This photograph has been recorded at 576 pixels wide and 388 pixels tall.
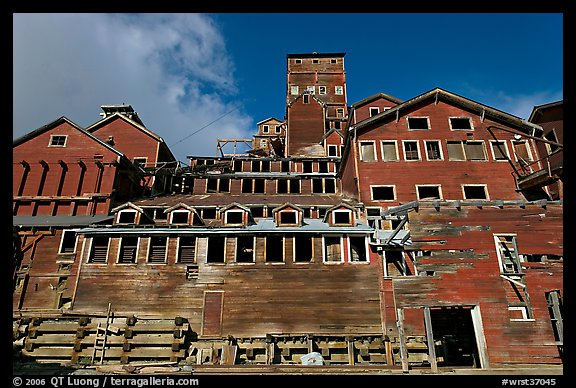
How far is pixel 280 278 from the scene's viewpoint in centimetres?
2328

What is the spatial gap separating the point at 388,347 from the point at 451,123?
23.2m

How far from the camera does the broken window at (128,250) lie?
2411 centimetres

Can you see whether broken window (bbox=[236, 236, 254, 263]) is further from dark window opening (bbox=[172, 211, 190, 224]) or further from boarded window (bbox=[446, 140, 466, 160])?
boarded window (bbox=[446, 140, 466, 160])

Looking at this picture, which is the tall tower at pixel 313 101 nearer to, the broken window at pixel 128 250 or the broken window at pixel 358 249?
the broken window at pixel 358 249

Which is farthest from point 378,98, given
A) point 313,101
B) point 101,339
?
point 101,339

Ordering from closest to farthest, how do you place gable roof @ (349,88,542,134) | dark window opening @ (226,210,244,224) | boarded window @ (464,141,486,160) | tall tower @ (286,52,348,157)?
1. dark window opening @ (226,210,244,224)
2. boarded window @ (464,141,486,160)
3. gable roof @ (349,88,542,134)
4. tall tower @ (286,52,348,157)

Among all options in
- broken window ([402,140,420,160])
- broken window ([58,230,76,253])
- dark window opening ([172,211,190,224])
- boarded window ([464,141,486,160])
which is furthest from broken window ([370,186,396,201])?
broken window ([58,230,76,253])

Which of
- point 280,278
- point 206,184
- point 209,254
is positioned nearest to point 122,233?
point 209,254

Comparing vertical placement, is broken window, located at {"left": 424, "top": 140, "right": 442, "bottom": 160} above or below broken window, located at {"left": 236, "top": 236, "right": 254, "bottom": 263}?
above

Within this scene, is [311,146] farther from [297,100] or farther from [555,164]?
[555,164]

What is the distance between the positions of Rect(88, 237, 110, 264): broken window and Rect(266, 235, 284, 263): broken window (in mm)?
11288

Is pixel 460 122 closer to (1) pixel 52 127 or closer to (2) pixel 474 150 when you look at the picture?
(2) pixel 474 150

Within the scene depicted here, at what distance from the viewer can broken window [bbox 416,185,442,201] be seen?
3006 cm

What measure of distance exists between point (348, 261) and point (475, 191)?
14851mm
